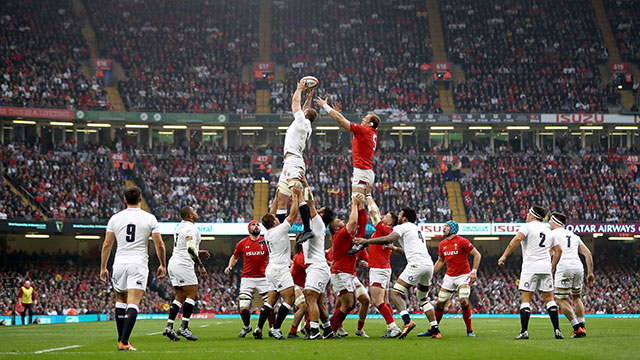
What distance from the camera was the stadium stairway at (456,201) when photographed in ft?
160

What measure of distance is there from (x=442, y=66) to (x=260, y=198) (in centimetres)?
1929

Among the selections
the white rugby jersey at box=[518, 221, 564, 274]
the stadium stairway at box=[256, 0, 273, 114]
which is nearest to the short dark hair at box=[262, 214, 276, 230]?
the white rugby jersey at box=[518, 221, 564, 274]

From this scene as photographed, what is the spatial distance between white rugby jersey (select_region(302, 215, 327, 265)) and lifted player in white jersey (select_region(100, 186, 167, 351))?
3388 mm

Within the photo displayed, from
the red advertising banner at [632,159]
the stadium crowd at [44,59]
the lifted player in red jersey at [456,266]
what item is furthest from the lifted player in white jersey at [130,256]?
the red advertising banner at [632,159]

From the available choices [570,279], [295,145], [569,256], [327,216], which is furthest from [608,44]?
[327,216]

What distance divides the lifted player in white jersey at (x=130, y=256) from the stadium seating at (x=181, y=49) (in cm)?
4203

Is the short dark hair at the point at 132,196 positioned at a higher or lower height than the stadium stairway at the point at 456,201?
higher

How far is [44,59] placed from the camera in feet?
179

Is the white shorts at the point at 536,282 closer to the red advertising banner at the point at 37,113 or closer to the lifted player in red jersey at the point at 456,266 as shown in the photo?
the lifted player in red jersey at the point at 456,266

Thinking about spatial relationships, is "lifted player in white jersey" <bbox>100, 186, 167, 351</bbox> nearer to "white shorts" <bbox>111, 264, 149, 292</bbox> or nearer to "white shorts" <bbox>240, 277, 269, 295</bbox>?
"white shorts" <bbox>111, 264, 149, 292</bbox>

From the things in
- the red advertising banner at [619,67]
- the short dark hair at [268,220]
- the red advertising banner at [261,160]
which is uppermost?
the red advertising banner at [619,67]

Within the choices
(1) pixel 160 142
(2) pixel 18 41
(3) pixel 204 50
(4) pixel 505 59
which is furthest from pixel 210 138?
(4) pixel 505 59

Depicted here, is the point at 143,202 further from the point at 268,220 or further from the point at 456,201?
the point at 268,220

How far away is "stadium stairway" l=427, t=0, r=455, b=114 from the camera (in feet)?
185
